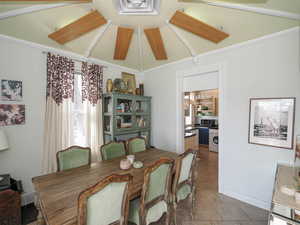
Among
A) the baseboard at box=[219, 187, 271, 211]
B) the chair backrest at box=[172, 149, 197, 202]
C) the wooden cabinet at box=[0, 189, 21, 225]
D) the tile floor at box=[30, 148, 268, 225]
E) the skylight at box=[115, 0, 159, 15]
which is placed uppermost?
the skylight at box=[115, 0, 159, 15]

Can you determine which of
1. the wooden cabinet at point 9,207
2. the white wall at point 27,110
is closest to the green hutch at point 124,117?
the white wall at point 27,110

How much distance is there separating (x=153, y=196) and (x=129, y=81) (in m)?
2.85

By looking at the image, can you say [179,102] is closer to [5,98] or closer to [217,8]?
[217,8]

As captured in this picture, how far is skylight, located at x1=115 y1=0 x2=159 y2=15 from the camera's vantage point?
1590mm

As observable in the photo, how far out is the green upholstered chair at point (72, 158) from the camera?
1818mm

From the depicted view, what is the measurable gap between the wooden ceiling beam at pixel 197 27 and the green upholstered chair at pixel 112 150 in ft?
6.82

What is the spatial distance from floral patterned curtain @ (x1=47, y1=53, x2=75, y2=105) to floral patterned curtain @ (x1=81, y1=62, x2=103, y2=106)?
0.72ft

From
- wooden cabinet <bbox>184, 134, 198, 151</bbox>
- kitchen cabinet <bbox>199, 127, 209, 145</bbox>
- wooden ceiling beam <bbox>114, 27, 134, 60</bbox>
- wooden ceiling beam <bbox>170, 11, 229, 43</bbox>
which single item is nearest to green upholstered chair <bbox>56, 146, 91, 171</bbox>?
wooden ceiling beam <bbox>114, 27, 134, 60</bbox>

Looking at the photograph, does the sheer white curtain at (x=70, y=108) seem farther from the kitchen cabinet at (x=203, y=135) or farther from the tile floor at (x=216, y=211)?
the kitchen cabinet at (x=203, y=135)

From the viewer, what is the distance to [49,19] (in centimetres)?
185

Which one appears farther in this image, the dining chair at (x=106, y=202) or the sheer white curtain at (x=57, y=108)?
the sheer white curtain at (x=57, y=108)

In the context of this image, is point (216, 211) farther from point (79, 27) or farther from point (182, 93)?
point (79, 27)

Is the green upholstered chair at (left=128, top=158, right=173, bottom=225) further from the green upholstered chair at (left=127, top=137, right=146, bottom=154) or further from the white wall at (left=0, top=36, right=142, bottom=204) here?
the white wall at (left=0, top=36, right=142, bottom=204)

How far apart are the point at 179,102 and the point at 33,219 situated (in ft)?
10.2
